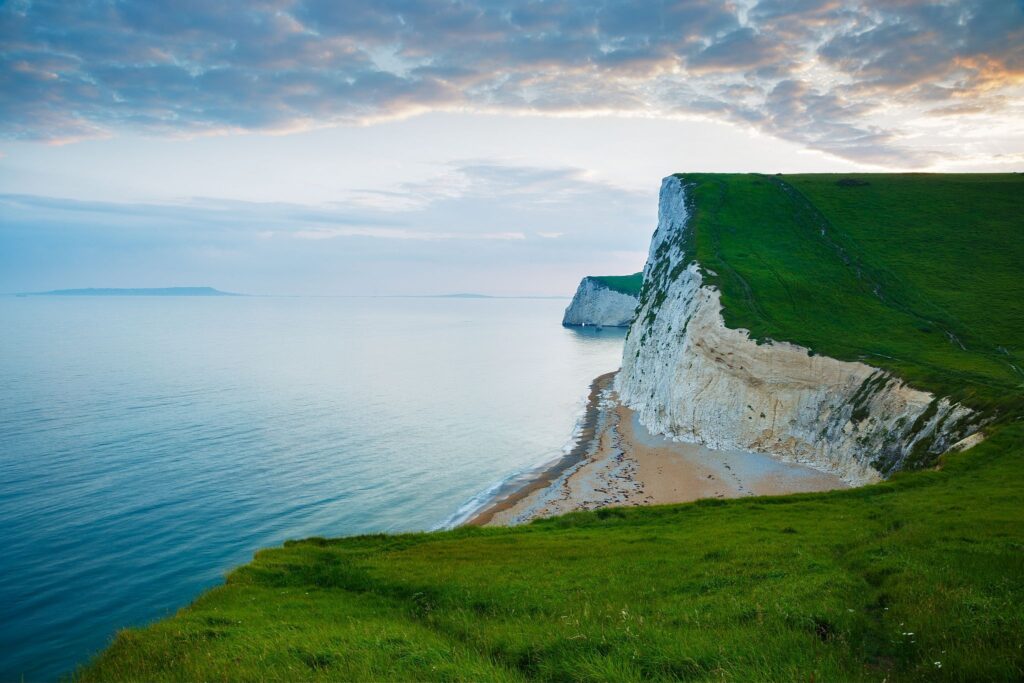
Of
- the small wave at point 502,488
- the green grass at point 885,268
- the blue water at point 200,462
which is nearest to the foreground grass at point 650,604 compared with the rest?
the blue water at point 200,462

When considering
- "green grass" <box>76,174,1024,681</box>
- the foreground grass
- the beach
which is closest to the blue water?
the beach

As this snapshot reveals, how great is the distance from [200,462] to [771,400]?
48.3m

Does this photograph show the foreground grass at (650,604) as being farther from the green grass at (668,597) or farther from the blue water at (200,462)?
the blue water at (200,462)

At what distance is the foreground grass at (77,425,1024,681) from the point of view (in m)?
8.75

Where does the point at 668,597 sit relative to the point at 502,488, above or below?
above

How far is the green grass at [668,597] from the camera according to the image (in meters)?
8.80

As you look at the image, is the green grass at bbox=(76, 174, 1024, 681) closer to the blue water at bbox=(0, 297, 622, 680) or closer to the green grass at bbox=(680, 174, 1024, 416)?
the green grass at bbox=(680, 174, 1024, 416)

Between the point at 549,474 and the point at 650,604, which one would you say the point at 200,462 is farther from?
the point at 650,604

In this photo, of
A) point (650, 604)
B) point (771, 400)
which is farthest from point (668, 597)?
point (771, 400)

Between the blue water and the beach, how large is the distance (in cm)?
391

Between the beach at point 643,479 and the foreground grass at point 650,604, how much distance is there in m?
13.6

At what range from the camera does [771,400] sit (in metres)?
46.9

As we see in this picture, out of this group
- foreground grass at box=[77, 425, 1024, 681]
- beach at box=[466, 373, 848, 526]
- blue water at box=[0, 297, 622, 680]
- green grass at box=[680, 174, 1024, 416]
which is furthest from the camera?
green grass at box=[680, 174, 1024, 416]

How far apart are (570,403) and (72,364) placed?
266 ft
